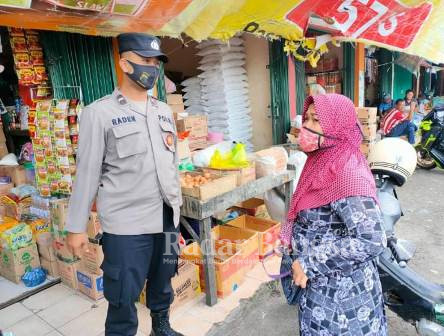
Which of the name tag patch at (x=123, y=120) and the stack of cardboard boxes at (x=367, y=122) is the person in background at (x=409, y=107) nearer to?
the stack of cardboard boxes at (x=367, y=122)

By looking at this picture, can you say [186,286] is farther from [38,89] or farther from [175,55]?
[175,55]

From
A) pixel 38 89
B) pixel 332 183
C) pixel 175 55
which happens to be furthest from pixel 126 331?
pixel 175 55

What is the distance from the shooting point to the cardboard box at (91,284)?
2.99m

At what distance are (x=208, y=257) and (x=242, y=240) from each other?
0.78m

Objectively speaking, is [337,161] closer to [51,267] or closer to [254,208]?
[254,208]

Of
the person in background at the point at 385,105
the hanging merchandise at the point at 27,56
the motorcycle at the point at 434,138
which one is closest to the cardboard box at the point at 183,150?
the hanging merchandise at the point at 27,56

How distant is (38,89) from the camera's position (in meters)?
3.40

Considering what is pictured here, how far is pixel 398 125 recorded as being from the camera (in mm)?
7105

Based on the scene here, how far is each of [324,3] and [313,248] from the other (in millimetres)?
3311

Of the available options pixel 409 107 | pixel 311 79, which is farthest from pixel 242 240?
pixel 409 107

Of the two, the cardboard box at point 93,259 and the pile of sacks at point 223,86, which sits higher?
the pile of sacks at point 223,86

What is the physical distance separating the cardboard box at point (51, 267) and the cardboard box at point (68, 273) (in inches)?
2.4

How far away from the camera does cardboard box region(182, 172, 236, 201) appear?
8.79 ft

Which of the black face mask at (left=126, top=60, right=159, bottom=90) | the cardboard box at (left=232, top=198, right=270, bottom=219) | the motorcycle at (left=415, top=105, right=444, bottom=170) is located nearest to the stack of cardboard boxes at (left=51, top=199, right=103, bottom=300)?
the black face mask at (left=126, top=60, right=159, bottom=90)
